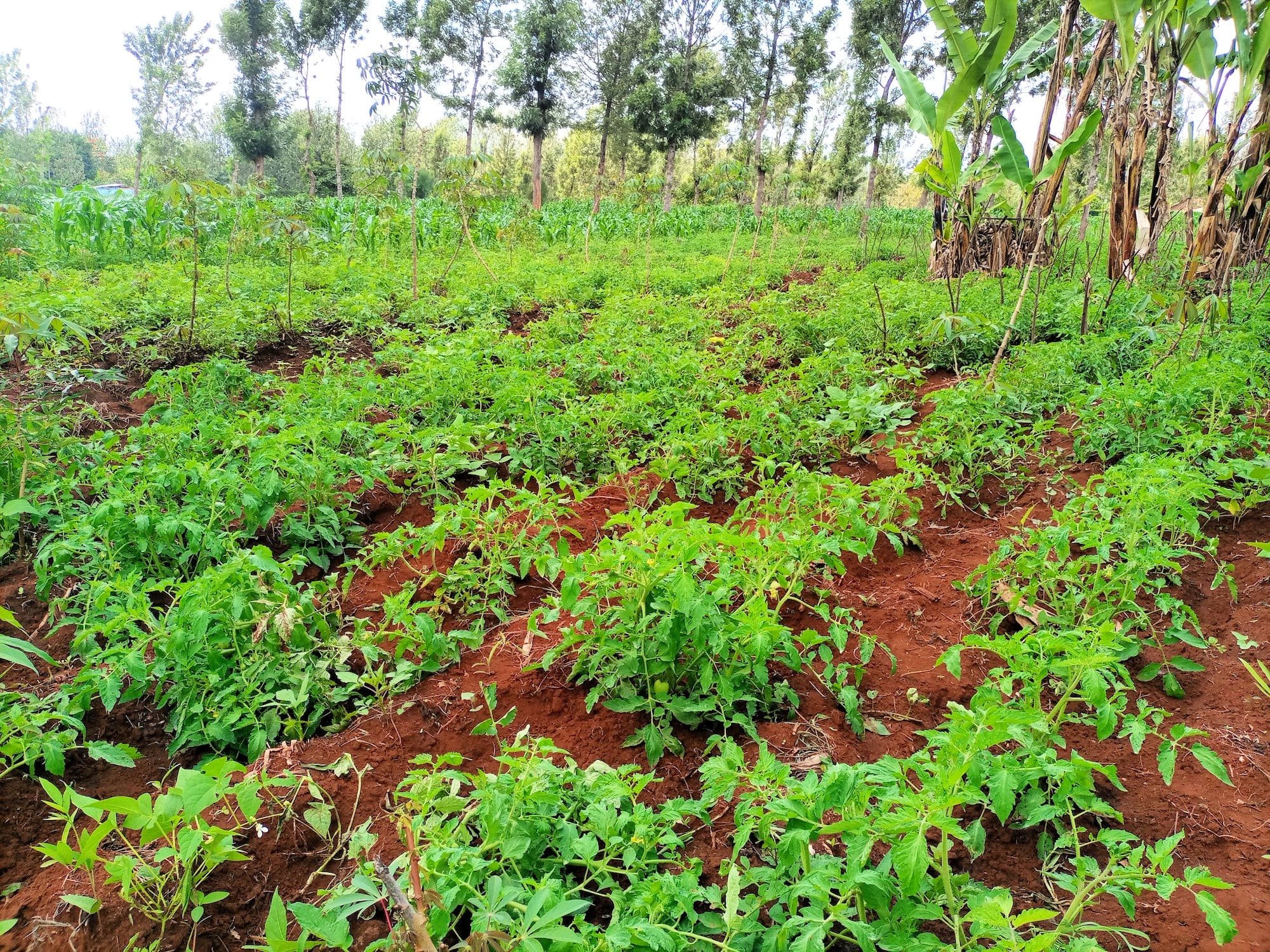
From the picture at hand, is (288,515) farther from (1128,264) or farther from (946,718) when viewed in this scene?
(1128,264)

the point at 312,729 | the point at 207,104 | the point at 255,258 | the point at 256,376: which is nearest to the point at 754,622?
the point at 312,729

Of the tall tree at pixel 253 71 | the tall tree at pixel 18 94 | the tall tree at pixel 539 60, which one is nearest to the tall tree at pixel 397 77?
the tall tree at pixel 539 60

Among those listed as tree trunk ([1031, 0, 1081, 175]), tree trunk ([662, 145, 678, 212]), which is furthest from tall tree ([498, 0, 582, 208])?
tree trunk ([1031, 0, 1081, 175])

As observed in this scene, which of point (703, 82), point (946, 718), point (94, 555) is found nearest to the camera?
point (946, 718)

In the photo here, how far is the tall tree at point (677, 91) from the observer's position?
23219mm

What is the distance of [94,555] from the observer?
278 centimetres

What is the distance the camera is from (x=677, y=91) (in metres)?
23.5

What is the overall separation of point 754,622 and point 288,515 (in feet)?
7.82

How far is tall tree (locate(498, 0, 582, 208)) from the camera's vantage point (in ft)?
71.6

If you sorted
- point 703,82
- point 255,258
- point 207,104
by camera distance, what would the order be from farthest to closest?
point 207,104 → point 703,82 → point 255,258

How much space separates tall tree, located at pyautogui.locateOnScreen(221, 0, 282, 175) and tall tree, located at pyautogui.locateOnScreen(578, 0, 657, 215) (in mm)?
13084

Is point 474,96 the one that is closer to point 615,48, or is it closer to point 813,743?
point 615,48

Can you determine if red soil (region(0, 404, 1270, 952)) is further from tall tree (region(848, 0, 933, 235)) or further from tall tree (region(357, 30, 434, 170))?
tall tree (region(848, 0, 933, 235))

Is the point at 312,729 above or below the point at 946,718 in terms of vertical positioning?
below
